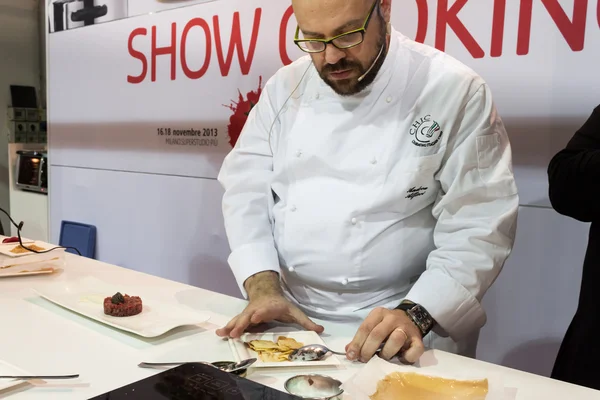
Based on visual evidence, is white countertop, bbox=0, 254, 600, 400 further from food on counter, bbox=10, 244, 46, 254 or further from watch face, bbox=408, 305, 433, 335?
food on counter, bbox=10, 244, 46, 254

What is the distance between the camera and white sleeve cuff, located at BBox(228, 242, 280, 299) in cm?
126

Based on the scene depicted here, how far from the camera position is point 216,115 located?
2.59 meters

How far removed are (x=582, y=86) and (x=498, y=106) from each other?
25 centimetres

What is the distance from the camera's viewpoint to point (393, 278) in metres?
1.24

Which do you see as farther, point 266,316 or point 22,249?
point 22,249

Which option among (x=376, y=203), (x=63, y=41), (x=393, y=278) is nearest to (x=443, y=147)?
(x=376, y=203)

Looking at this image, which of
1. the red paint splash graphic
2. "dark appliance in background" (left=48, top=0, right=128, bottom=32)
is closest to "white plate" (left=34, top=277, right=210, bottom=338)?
the red paint splash graphic

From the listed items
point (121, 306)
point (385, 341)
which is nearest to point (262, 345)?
point (385, 341)

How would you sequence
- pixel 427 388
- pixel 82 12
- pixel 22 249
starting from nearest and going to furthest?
pixel 427 388
pixel 22 249
pixel 82 12

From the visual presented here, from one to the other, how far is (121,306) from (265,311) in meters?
0.29

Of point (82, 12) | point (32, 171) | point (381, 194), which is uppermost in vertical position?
point (82, 12)

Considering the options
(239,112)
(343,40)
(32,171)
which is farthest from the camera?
(32,171)

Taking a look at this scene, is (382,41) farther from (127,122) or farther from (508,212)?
(127,122)

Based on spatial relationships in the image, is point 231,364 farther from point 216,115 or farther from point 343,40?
point 216,115
